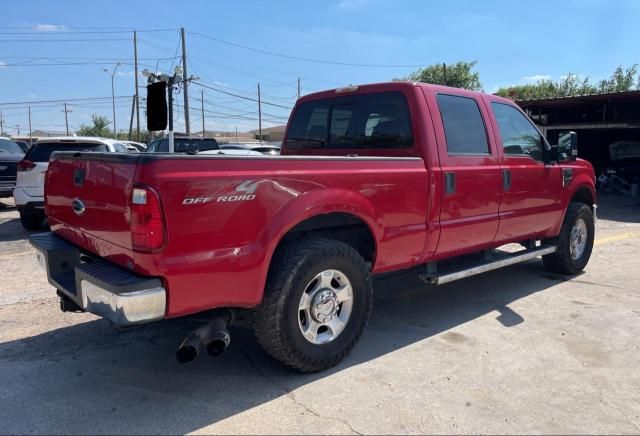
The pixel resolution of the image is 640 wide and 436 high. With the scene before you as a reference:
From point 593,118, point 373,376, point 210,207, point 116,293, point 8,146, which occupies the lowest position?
point 373,376

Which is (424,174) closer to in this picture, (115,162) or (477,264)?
(477,264)

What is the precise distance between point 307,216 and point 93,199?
1310 millimetres

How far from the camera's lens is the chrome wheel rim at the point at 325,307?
11.2ft

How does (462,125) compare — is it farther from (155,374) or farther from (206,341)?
(155,374)

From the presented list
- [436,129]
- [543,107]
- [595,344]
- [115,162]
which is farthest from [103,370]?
[543,107]

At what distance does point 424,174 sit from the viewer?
4.04 m

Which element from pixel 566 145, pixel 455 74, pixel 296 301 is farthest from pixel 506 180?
pixel 455 74

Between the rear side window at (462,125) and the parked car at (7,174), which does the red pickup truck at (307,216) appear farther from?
the parked car at (7,174)

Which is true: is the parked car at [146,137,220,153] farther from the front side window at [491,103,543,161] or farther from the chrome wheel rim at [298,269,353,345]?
the chrome wheel rim at [298,269,353,345]

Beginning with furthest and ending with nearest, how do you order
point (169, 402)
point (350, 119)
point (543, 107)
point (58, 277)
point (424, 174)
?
1. point (543, 107)
2. point (350, 119)
3. point (424, 174)
4. point (58, 277)
5. point (169, 402)

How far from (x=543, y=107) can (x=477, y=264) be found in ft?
53.9

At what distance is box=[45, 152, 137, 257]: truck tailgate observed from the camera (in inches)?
111

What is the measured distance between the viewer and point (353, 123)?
15.6 ft

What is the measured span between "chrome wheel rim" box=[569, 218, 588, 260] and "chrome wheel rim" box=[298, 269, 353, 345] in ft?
12.0
